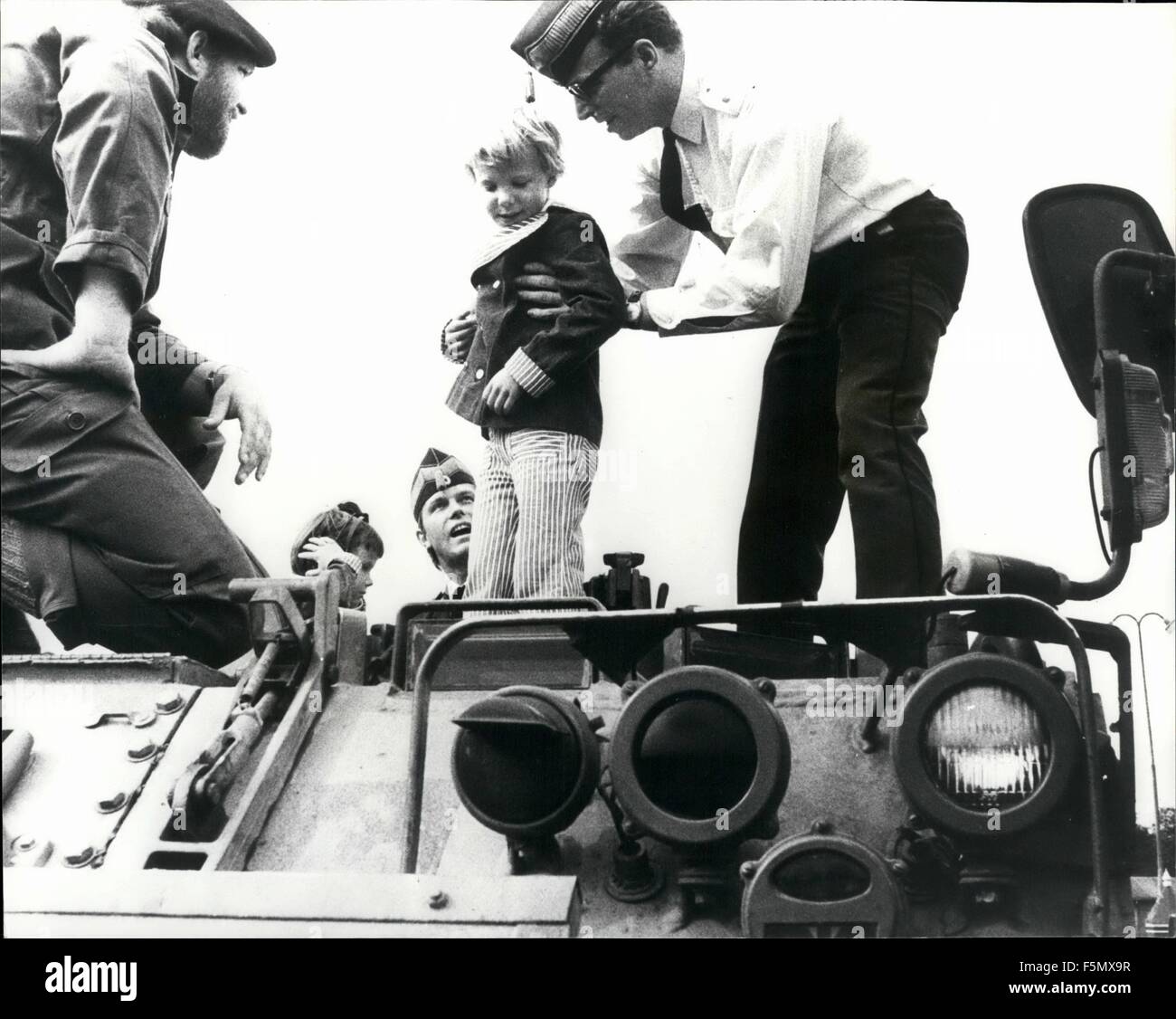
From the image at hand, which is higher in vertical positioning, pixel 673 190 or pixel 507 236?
pixel 673 190

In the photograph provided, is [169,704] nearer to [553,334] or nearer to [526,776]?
[526,776]

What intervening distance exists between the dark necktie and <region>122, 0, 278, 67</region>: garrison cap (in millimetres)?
1408

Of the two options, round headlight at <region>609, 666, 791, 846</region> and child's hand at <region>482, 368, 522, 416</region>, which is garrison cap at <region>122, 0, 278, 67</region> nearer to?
child's hand at <region>482, 368, 522, 416</region>

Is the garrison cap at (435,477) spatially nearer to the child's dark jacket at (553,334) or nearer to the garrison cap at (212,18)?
the child's dark jacket at (553,334)

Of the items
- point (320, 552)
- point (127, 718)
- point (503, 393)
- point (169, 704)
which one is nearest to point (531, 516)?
point (503, 393)

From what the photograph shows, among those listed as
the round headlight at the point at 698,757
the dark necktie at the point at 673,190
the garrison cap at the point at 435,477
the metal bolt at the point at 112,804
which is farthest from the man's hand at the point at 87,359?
the round headlight at the point at 698,757

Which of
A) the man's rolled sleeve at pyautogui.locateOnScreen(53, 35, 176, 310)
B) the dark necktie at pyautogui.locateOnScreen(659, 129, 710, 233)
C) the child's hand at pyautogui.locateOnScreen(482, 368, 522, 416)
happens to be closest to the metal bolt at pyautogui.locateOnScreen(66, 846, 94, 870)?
the child's hand at pyautogui.locateOnScreen(482, 368, 522, 416)

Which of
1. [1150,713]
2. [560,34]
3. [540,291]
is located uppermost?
[560,34]

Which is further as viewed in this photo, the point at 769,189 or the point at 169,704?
the point at 769,189

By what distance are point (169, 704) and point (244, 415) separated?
107 cm

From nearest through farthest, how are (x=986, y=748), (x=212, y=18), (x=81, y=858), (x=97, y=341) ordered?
(x=986, y=748), (x=81, y=858), (x=97, y=341), (x=212, y=18)

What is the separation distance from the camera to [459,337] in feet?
16.1

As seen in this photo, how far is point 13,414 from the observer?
476 cm

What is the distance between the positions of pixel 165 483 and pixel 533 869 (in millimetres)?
1885
